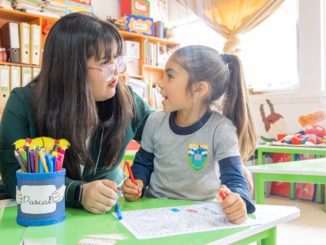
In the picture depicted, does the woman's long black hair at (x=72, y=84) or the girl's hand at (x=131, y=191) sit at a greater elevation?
the woman's long black hair at (x=72, y=84)

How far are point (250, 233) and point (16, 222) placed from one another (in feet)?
1.47

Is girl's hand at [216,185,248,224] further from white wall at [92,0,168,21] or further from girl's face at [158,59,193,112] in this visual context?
white wall at [92,0,168,21]

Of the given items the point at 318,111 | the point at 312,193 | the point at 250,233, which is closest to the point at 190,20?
the point at 318,111

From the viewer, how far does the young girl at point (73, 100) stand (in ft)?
3.20

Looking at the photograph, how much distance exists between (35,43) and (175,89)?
2502 mm

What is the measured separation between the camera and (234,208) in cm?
72

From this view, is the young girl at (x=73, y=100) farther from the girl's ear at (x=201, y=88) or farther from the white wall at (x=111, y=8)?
the white wall at (x=111, y=8)

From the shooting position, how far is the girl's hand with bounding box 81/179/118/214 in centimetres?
77

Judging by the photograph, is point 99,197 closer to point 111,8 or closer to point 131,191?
point 131,191

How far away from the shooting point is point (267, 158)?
11.1ft

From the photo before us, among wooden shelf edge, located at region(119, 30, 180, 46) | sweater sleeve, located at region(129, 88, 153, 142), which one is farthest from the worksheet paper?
wooden shelf edge, located at region(119, 30, 180, 46)

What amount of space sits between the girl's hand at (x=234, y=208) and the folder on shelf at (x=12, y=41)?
286 cm

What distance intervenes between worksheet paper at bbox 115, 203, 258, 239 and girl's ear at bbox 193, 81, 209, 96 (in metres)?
0.41

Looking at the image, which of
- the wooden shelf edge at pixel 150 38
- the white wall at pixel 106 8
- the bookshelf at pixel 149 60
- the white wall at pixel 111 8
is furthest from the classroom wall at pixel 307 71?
the white wall at pixel 106 8
